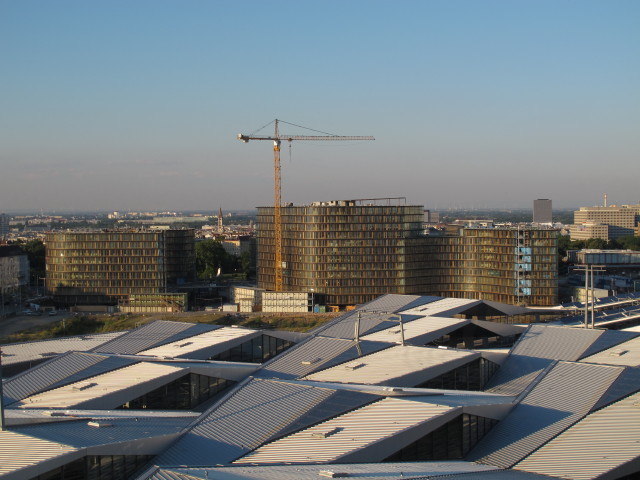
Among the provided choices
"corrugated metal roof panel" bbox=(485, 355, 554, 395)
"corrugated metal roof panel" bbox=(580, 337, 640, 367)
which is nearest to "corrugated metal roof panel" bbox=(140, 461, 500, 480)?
"corrugated metal roof panel" bbox=(485, 355, 554, 395)

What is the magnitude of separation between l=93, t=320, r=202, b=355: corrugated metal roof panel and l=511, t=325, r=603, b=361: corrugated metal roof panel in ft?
71.3

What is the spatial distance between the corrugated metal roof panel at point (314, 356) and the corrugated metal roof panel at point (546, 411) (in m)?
11.7

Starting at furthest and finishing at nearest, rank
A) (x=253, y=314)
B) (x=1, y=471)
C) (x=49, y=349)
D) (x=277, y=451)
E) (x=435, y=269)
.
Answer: (x=435, y=269)
(x=253, y=314)
(x=49, y=349)
(x=277, y=451)
(x=1, y=471)

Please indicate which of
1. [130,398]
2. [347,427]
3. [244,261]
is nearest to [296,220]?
[244,261]

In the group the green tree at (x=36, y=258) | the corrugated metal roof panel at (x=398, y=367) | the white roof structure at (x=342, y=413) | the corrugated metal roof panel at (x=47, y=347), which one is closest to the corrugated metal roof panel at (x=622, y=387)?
the white roof structure at (x=342, y=413)

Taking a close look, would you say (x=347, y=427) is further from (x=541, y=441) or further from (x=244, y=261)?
(x=244, y=261)

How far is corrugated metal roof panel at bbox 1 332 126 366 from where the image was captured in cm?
5156

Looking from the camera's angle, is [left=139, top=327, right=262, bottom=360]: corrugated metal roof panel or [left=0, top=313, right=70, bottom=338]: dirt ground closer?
[left=139, top=327, right=262, bottom=360]: corrugated metal roof panel

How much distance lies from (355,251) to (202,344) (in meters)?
50.5

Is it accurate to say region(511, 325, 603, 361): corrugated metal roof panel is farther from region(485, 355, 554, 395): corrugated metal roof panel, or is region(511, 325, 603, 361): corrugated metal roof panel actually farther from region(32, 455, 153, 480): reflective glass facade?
region(32, 455, 153, 480): reflective glass facade

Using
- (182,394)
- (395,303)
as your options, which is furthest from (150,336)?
(395,303)

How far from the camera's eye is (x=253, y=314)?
97.2 m

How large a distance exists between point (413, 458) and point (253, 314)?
67.7 m

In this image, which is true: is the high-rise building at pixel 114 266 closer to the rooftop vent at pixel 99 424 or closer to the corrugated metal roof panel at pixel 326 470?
the rooftop vent at pixel 99 424
